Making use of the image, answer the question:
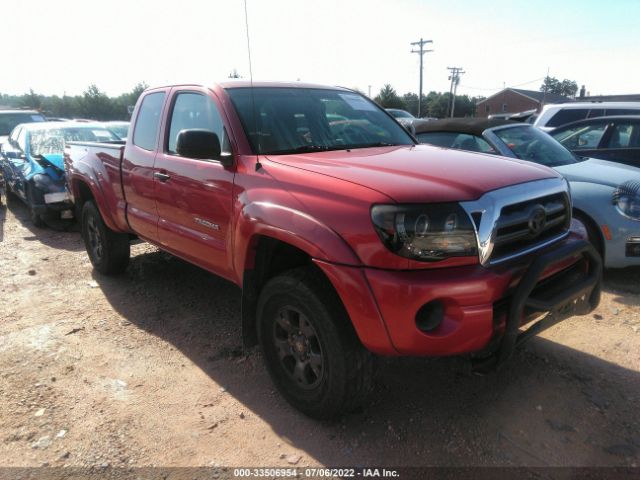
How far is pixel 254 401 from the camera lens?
3.00 meters

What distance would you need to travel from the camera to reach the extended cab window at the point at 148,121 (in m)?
4.01

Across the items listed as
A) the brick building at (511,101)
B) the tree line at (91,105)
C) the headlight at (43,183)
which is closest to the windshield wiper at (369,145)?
the headlight at (43,183)

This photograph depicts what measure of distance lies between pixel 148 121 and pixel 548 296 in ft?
11.2

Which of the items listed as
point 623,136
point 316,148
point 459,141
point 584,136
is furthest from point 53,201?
point 623,136

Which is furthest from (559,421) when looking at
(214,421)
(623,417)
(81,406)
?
(81,406)

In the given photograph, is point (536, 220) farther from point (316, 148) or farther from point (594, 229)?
point (594, 229)

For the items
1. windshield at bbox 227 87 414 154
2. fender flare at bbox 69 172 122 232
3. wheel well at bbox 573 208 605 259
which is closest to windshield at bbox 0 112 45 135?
fender flare at bbox 69 172 122 232

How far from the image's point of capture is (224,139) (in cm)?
317

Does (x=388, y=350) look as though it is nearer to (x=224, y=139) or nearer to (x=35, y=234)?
(x=224, y=139)

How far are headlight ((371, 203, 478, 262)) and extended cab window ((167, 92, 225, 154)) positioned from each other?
4.91 feet

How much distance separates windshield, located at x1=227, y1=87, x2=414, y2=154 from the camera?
10.3 feet

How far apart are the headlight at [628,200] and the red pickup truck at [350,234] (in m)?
1.82

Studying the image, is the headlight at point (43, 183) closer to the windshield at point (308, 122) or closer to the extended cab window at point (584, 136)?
the windshield at point (308, 122)

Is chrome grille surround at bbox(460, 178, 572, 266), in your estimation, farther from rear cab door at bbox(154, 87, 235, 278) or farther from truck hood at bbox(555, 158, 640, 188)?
truck hood at bbox(555, 158, 640, 188)
